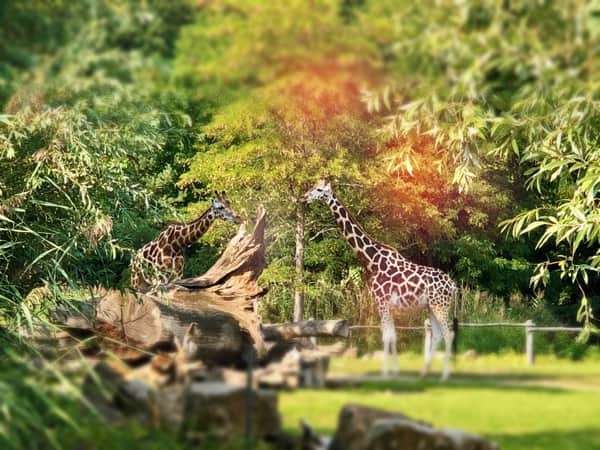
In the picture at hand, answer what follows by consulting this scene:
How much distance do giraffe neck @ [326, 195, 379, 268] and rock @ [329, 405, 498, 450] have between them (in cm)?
541

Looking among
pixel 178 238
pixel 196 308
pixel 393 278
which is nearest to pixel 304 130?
pixel 178 238

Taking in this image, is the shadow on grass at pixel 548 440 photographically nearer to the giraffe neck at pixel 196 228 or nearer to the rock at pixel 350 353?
the rock at pixel 350 353

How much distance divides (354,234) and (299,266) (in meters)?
1.36

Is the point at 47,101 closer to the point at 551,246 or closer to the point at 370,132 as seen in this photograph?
the point at 370,132

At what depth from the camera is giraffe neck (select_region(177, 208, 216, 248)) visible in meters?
10.0

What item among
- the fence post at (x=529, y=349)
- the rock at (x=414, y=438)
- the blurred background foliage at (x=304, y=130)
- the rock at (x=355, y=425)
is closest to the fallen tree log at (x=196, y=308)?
the blurred background foliage at (x=304, y=130)

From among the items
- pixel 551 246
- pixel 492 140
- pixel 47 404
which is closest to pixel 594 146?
pixel 492 140

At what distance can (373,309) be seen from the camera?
9516 mm

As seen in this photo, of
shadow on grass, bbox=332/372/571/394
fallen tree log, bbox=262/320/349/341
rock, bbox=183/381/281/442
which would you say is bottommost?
rock, bbox=183/381/281/442

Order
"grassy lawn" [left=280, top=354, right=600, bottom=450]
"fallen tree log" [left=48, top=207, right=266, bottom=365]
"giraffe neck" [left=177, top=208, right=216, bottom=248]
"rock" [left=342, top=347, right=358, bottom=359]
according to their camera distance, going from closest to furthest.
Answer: "grassy lawn" [left=280, top=354, right=600, bottom=450], "rock" [left=342, top=347, right=358, bottom=359], "fallen tree log" [left=48, top=207, right=266, bottom=365], "giraffe neck" [left=177, top=208, right=216, bottom=248]

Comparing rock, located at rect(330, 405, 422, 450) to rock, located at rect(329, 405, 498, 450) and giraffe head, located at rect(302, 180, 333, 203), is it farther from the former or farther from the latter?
giraffe head, located at rect(302, 180, 333, 203)

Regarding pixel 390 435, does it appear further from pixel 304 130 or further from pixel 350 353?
pixel 304 130

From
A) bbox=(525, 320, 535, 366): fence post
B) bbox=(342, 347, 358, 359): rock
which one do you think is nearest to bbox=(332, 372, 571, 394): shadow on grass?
bbox=(342, 347, 358, 359): rock

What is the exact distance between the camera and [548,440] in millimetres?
3693
